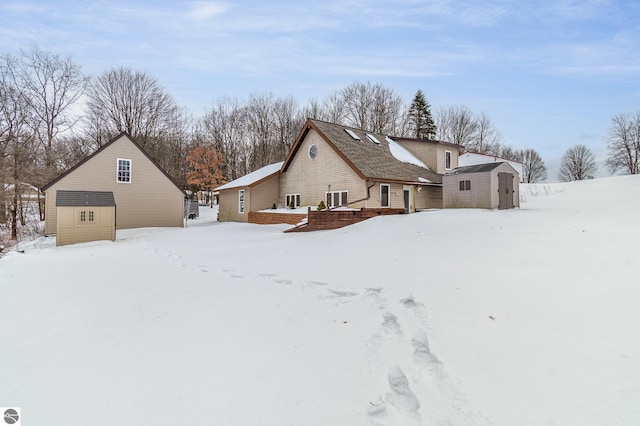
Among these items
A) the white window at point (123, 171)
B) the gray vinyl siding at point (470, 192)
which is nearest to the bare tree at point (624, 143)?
the gray vinyl siding at point (470, 192)

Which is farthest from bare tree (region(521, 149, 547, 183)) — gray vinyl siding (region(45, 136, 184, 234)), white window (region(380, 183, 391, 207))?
gray vinyl siding (region(45, 136, 184, 234))

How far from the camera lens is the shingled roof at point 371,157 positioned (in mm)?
17172

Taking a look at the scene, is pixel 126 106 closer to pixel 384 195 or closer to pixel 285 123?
pixel 285 123

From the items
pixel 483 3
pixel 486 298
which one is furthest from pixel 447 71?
pixel 486 298

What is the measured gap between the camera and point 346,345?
10.2 feet

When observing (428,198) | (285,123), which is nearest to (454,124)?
(285,123)

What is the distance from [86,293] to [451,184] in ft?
54.5

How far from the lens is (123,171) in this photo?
1923 cm

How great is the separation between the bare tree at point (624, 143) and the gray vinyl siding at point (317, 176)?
4540cm

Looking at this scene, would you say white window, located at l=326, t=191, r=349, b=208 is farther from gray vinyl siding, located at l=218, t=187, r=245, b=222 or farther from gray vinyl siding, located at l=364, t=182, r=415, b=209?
gray vinyl siding, located at l=218, t=187, r=245, b=222

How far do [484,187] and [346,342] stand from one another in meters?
14.9

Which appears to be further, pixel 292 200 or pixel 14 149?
pixel 292 200

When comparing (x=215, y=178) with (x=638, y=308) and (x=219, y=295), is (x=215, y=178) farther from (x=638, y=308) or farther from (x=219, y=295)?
(x=638, y=308)

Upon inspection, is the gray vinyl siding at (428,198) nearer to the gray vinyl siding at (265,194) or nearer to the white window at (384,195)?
the white window at (384,195)
